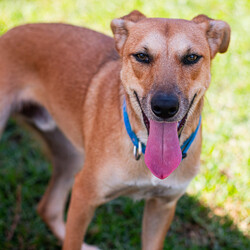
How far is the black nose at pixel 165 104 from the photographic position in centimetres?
255

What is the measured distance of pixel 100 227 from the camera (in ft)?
13.3

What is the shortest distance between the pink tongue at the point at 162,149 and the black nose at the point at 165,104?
197 millimetres

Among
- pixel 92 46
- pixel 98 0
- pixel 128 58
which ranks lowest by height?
pixel 98 0

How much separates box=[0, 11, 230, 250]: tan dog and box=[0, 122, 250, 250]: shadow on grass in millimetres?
238

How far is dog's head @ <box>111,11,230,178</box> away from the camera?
2.62 m

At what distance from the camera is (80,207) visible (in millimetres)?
3172

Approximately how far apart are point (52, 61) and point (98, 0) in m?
3.59

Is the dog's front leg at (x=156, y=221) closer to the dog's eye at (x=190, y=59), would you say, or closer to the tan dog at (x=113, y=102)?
the tan dog at (x=113, y=102)

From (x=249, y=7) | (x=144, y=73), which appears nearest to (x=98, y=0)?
(x=249, y=7)

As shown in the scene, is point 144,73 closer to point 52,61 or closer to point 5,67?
point 52,61

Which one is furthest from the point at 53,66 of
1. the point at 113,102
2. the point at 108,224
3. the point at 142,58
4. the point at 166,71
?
the point at 108,224

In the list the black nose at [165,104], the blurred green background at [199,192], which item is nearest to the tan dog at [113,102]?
the black nose at [165,104]

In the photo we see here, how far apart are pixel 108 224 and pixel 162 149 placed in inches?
64.7

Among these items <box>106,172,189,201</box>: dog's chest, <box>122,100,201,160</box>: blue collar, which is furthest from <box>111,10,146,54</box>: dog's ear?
<box>106,172,189,201</box>: dog's chest
